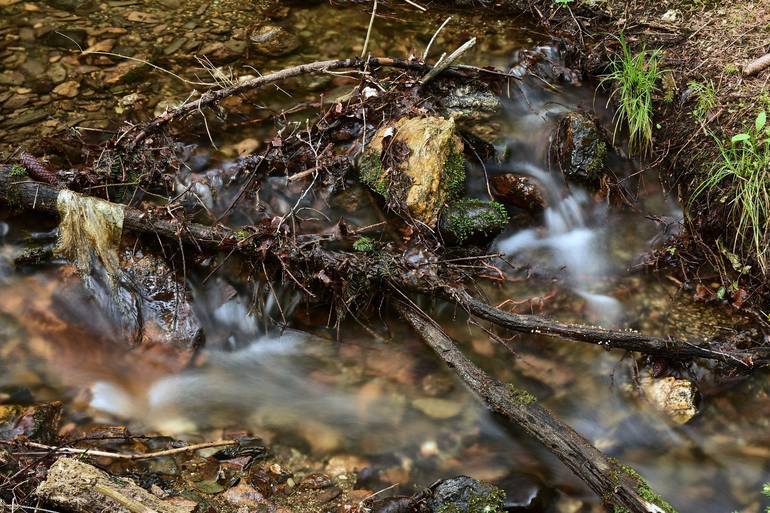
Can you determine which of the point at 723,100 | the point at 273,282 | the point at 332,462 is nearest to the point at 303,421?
the point at 332,462

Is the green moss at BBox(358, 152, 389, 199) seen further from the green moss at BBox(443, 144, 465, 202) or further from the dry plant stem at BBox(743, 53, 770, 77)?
the dry plant stem at BBox(743, 53, 770, 77)

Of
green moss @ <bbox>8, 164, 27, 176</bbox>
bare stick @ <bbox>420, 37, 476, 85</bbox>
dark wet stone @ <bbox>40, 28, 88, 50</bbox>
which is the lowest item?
green moss @ <bbox>8, 164, 27, 176</bbox>

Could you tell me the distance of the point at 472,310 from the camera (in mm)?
3801

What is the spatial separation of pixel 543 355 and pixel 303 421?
1.74m

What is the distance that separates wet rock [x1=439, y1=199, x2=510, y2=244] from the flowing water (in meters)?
0.22

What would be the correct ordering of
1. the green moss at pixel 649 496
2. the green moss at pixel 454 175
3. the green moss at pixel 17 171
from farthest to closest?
the green moss at pixel 454 175, the green moss at pixel 17 171, the green moss at pixel 649 496

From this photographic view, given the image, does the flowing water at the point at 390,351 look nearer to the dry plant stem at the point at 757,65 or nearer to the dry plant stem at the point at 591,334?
the dry plant stem at the point at 591,334

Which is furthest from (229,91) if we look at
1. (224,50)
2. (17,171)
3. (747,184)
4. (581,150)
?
(747,184)

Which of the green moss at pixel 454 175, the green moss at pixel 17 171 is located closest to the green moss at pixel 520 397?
the green moss at pixel 454 175

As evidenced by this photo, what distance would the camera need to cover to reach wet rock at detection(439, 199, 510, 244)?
4.19m

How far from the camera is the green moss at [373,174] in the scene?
4.31 meters

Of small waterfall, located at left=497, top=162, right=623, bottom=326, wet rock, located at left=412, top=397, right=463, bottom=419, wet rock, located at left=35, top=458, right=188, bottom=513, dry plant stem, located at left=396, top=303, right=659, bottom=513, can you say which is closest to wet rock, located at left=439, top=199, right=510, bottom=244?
small waterfall, located at left=497, top=162, right=623, bottom=326

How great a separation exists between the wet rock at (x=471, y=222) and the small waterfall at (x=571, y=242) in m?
0.21

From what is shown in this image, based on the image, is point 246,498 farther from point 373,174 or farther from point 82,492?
point 373,174
